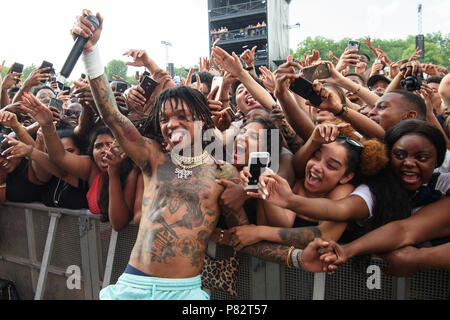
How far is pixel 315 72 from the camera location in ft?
8.64

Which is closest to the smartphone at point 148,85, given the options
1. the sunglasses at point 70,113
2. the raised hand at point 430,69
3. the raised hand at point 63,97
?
the sunglasses at point 70,113

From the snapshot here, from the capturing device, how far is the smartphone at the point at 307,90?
2318 millimetres

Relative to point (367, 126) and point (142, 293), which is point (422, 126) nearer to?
point (367, 126)

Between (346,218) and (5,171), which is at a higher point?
(5,171)

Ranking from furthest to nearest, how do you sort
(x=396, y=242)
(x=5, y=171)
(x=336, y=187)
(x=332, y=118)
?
(x=5, y=171), (x=332, y=118), (x=336, y=187), (x=396, y=242)

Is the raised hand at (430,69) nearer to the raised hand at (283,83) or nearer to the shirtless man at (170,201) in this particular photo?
the raised hand at (283,83)

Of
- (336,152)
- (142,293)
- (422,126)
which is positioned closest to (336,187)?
(336,152)

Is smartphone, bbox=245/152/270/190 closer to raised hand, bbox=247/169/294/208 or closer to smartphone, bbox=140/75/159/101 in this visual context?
raised hand, bbox=247/169/294/208

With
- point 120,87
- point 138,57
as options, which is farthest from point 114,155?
point 120,87

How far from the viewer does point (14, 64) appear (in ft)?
16.3

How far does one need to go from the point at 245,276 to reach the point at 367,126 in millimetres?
1420

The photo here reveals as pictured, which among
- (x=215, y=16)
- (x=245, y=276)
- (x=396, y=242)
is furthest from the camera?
(x=215, y=16)

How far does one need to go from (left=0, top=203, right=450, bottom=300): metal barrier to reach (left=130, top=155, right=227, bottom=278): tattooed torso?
0.27 metres

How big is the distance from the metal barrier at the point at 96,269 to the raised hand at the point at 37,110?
0.84 m
